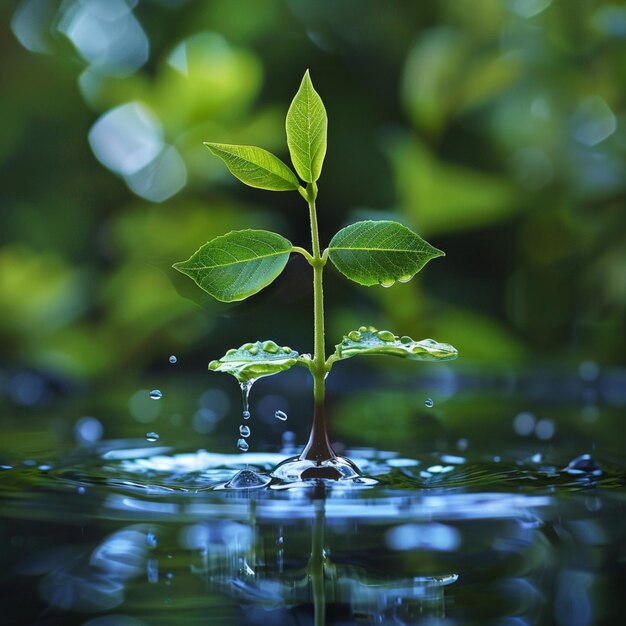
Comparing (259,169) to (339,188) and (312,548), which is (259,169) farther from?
(339,188)

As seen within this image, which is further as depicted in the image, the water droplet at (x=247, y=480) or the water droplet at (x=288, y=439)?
the water droplet at (x=288, y=439)

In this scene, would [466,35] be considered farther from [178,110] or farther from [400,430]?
[400,430]

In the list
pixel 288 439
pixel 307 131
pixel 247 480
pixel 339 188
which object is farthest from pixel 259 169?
pixel 339 188

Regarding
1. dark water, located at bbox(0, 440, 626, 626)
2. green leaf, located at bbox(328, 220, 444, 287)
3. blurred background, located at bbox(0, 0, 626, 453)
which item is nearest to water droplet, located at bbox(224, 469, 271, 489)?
dark water, located at bbox(0, 440, 626, 626)

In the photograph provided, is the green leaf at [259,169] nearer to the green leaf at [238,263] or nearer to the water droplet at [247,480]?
the green leaf at [238,263]

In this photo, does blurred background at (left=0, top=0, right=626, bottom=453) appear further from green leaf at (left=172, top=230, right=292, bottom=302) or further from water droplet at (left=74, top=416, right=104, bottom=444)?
green leaf at (left=172, top=230, right=292, bottom=302)

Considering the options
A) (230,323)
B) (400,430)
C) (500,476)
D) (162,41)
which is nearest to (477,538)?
(500,476)

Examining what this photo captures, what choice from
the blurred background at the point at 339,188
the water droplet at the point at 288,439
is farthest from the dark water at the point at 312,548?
the blurred background at the point at 339,188
